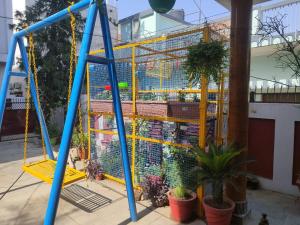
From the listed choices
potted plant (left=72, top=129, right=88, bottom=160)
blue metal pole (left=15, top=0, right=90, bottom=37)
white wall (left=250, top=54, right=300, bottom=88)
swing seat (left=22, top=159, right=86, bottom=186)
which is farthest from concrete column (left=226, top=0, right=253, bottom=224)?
potted plant (left=72, top=129, right=88, bottom=160)

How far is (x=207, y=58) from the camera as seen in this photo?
312cm

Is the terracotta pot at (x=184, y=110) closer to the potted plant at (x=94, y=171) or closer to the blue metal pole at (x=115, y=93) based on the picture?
the blue metal pole at (x=115, y=93)

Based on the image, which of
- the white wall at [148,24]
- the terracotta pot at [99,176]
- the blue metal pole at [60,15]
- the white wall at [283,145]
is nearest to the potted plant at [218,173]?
the white wall at [283,145]

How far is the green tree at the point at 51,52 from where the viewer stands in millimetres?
8727

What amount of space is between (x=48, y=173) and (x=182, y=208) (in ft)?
6.80

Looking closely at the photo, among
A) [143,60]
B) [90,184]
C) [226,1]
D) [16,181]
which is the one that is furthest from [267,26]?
[16,181]

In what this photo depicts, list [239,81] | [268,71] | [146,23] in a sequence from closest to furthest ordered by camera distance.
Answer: [239,81] < [268,71] < [146,23]

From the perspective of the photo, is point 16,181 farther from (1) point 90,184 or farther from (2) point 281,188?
(2) point 281,188

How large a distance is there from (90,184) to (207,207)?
8.74ft

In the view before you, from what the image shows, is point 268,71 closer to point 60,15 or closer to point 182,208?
point 182,208

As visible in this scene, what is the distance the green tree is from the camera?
873cm

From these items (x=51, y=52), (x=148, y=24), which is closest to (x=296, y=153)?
(x=51, y=52)

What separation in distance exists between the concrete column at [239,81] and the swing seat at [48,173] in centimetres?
223

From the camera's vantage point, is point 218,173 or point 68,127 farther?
point 218,173
